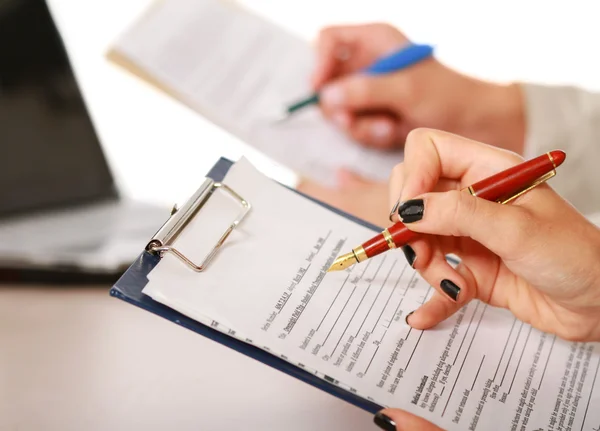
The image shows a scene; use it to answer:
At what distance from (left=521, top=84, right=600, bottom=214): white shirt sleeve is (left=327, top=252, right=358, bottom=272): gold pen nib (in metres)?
0.41

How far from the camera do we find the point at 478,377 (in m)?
0.47

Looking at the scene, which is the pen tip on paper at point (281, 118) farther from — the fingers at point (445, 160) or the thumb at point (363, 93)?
the fingers at point (445, 160)

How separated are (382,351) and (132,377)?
0.33 meters

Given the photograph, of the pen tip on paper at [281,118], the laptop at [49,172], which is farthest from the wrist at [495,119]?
the laptop at [49,172]

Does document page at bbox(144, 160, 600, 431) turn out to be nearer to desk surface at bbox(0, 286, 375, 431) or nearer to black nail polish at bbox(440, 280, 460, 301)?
black nail polish at bbox(440, 280, 460, 301)

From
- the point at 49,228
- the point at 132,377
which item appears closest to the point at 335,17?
the point at 49,228

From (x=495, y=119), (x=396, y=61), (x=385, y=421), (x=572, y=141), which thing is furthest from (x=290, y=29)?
(x=385, y=421)

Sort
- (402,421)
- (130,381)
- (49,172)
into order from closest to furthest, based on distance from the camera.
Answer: (402,421)
(130,381)
(49,172)

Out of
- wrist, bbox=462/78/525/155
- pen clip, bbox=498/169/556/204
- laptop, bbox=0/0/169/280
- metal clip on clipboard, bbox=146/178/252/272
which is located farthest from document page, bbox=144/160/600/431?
wrist, bbox=462/78/525/155

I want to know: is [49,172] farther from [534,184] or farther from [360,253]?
[534,184]

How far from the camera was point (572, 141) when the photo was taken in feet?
2.55

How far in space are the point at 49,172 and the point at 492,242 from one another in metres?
0.58

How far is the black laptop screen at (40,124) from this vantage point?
638 mm

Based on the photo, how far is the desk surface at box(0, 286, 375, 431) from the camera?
24.1 inches
